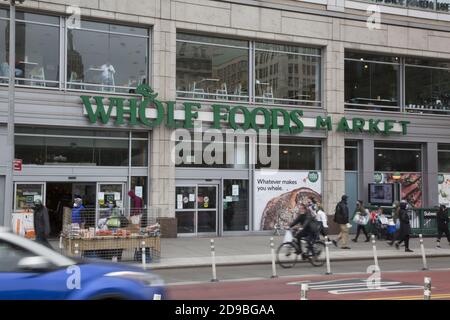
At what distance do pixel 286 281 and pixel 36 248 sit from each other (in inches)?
297

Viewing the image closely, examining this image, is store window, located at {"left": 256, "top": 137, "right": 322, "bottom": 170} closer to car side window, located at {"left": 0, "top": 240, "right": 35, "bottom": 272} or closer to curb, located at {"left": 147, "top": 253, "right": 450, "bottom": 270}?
curb, located at {"left": 147, "top": 253, "right": 450, "bottom": 270}

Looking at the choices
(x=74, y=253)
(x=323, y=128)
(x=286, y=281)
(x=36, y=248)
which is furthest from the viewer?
(x=323, y=128)

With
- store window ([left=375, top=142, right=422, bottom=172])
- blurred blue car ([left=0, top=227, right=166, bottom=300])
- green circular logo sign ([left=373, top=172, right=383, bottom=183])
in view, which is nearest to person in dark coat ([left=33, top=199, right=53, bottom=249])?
blurred blue car ([left=0, top=227, right=166, bottom=300])

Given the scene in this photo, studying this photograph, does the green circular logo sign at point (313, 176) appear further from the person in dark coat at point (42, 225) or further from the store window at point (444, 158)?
the person in dark coat at point (42, 225)

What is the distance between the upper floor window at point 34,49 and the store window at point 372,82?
13292 mm

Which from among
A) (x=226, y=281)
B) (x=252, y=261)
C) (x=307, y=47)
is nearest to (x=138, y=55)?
(x=307, y=47)

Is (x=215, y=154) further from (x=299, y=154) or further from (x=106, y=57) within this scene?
(x=106, y=57)

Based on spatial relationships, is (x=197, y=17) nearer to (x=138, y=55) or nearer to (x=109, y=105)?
(x=138, y=55)

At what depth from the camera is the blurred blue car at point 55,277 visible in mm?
6531

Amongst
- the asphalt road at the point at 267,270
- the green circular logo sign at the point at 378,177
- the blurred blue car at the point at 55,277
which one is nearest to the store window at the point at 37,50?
the asphalt road at the point at 267,270

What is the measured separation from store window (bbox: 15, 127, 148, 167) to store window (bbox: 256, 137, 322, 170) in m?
5.46

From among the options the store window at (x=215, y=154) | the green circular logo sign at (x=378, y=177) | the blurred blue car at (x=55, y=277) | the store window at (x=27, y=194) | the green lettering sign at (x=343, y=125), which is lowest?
the blurred blue car at (x=55, y=277)

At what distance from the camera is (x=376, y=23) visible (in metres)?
27.5

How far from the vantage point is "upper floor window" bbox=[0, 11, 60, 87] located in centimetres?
2098
